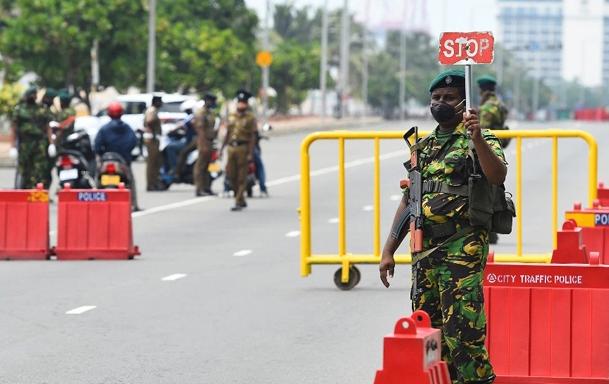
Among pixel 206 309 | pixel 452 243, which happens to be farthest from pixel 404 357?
pixel 206 309

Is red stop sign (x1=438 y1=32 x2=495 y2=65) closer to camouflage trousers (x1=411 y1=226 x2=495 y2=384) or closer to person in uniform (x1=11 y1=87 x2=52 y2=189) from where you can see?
camouflage trousers (x1=411 y1=226 x2=495 y2=384)

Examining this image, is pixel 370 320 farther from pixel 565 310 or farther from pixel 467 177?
pixel 467 177

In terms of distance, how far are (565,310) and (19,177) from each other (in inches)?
682

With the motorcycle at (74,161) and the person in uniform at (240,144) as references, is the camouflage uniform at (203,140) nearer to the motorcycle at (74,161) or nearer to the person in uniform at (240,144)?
the person in uniform at (240,144)

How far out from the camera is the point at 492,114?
2005 cm

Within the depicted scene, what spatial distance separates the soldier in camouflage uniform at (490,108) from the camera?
788 inches

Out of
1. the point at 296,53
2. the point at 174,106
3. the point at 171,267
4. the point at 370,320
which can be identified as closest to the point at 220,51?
the point at 174,106

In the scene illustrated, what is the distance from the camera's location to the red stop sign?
857cm

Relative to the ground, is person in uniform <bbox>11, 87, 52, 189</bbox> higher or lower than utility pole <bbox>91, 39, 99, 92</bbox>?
lower

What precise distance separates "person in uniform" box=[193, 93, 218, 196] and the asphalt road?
4755mm

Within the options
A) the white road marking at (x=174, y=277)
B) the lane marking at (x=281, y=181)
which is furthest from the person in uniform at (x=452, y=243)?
the lane marking at (x=281, y=181)

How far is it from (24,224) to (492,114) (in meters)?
5.18

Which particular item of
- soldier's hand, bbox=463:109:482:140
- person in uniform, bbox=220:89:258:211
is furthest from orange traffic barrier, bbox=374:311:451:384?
person in uniform, bbox=220:89:258:211

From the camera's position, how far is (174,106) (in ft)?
159
